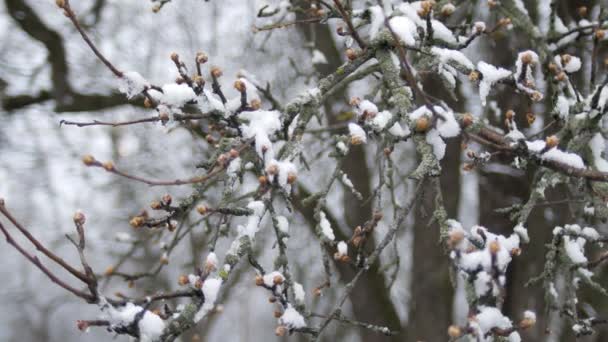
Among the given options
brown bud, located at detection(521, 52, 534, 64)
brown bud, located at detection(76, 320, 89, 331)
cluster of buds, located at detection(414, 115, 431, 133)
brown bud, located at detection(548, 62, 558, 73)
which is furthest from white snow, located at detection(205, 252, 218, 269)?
brown bud, located at detection(548, 62, 558, 73)

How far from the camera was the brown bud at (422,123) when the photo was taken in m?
1.60

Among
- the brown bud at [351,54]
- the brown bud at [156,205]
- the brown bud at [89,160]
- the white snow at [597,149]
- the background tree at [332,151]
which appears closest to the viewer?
the brown bud at [89,160]

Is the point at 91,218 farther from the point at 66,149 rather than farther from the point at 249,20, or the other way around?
the point at 249,20

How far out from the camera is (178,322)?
1445 millimetres

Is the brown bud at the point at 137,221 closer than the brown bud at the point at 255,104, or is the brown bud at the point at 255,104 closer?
the brown bud at the point at 137,221

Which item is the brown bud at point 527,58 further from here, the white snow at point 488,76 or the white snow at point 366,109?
the white snow at point 366,109

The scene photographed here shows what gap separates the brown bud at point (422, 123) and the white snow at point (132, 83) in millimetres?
790

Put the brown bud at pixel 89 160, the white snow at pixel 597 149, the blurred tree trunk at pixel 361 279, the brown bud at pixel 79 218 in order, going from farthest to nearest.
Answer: the blurred tree trunk at pixel 361 279 → the white snow at pixel 597 149 → the brown bud at pixel 79 218 → the brown bud at pixel 89 160

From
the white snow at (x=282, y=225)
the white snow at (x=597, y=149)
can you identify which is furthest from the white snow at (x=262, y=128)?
the white snow at (x=597, y=149)

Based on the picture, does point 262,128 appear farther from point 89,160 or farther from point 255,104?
point 89,160

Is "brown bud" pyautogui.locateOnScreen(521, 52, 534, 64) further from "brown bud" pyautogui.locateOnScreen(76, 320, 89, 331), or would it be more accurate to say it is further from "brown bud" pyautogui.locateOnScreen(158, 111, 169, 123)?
"brown bud" pyautogui.locateOnScreen(76, 320, 89, 331)

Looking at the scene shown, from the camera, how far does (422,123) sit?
160cm

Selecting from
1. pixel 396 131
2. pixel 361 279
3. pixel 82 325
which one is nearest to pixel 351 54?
pixel 396 131

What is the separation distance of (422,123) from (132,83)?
85cm
